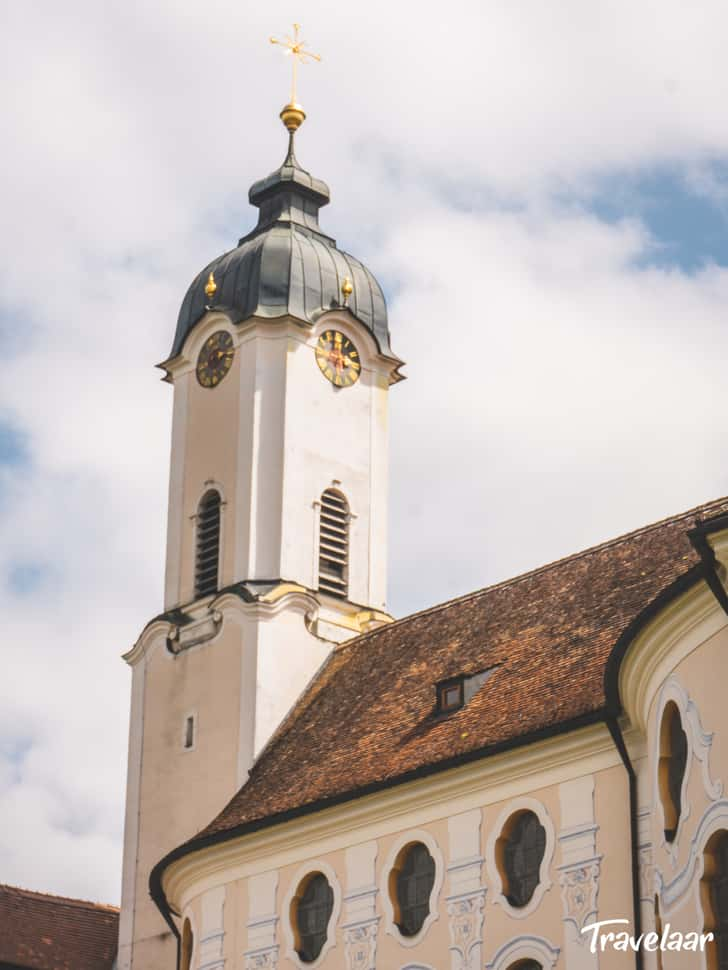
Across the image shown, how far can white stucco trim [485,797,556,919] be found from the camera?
116 feet

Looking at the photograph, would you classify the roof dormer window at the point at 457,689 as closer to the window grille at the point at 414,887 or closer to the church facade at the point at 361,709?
the church facade at the point at 361,709

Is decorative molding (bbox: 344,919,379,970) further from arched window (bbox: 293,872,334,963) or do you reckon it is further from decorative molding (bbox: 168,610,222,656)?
decorative molding (bbox: 168,610,222,656)

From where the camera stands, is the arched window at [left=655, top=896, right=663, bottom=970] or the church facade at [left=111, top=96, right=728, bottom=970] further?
the church facade at [left=111, top=96, right=728, bottom=970]

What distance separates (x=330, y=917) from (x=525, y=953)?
503 centimetres

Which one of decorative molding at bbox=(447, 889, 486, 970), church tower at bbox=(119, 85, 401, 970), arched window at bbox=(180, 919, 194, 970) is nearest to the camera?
decorative molding at bbox=(447, 889, 486, 970)

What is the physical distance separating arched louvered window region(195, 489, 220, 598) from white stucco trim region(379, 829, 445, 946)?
12.4m

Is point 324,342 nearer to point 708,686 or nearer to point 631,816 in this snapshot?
point 631,816

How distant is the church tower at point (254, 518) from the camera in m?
47.2

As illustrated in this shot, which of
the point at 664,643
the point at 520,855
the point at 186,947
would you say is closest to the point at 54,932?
the point at 186,947

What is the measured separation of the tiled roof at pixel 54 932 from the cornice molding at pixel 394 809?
250 inches

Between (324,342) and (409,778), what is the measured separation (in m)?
15.8

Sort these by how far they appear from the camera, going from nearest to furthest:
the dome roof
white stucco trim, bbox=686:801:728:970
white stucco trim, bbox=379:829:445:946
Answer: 1. white stucco trim, bbox=686:801:728:970
2. white stucco trim, bbox=379:829:445:946
3. the dome roof

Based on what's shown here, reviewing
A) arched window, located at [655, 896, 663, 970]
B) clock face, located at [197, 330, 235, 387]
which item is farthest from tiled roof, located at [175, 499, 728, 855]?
clock face, located at [197, 330, 235, 387]

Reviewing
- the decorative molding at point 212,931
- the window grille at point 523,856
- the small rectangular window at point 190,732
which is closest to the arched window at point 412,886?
the window grille at point 523,856
